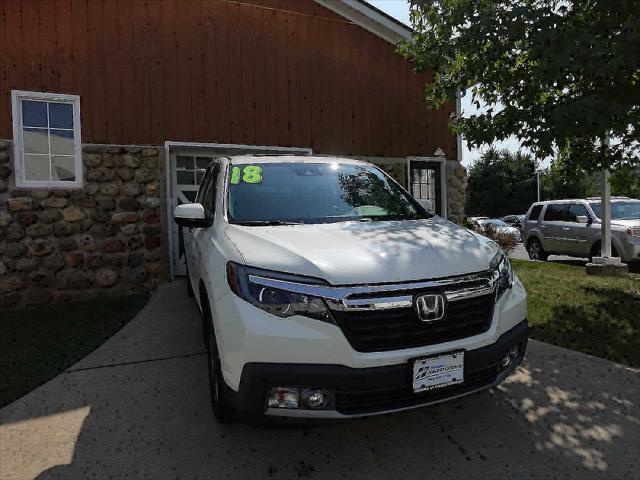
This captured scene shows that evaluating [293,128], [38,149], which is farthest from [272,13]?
[38,149]

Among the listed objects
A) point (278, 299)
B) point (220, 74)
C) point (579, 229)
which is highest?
point (220, 74)

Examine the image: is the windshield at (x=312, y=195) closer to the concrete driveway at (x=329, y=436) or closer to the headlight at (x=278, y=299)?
the headlight at (x=278, y=299)

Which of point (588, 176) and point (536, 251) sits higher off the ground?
point (588, 176)

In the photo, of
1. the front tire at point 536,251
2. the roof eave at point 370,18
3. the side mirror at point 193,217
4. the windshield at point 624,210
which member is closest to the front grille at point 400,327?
the side mirror at point 193,217

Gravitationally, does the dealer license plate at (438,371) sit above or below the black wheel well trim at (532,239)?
below

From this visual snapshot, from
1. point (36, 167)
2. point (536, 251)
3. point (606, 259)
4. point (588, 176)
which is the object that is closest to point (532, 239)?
point (536, 251)

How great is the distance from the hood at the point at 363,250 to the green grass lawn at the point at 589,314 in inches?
99.3

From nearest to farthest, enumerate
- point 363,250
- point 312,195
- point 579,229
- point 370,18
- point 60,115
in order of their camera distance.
A: point 363,250 < point 312,195 < point 60,115 < point 370,18 < point 579,229

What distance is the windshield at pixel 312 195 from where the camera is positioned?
3.27 meters

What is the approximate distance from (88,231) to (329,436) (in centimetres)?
599

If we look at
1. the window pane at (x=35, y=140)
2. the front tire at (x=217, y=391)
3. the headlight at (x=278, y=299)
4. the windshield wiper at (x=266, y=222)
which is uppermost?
the window pane at (x=35, y=140)

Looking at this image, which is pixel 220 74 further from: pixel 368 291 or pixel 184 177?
pixel 368 291

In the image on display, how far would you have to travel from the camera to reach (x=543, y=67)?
A: 15.8ft

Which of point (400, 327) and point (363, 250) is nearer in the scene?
point (400, 327)
